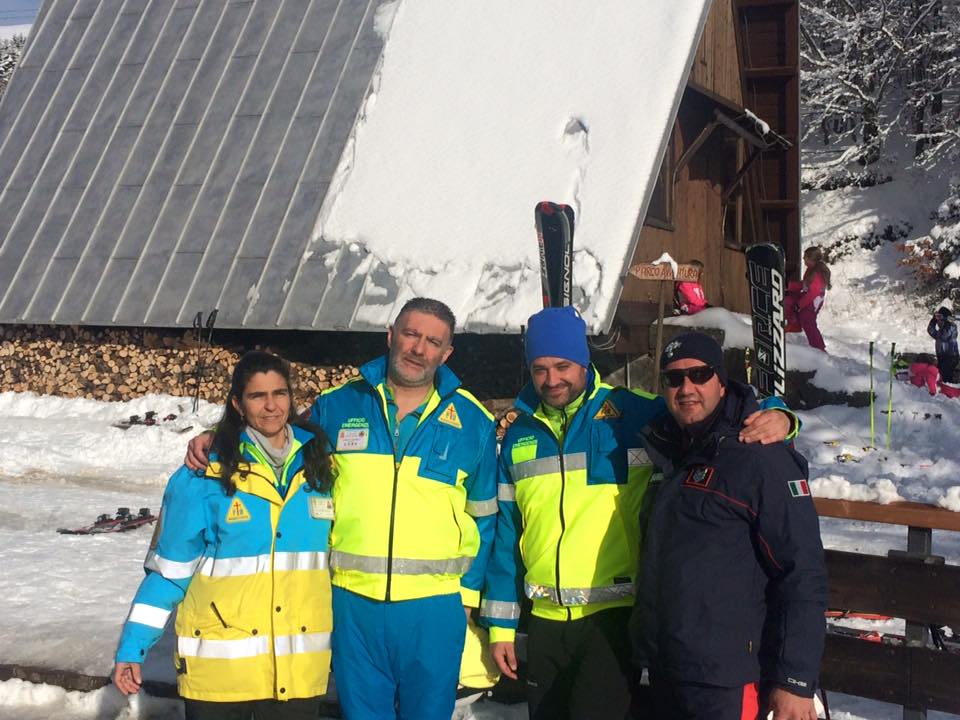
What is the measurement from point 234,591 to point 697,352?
5.69ft

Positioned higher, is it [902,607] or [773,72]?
[773,72]

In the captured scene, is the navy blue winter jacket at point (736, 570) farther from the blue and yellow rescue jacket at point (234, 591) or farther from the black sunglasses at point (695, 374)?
the blue and yellow rescue jacket at point (234, 591)

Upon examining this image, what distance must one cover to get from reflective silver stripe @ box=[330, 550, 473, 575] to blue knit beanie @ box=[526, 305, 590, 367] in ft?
2.65

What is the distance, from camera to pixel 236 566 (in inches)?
134

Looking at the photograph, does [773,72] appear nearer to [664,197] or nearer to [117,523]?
[664,197]

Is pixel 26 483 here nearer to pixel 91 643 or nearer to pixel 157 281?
pixel 157 281

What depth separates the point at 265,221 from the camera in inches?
533

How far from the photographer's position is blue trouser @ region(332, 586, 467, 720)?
3521 millimetres

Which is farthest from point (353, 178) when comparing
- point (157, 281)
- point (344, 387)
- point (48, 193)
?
point (344, 387)

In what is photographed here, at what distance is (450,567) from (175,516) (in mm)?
976

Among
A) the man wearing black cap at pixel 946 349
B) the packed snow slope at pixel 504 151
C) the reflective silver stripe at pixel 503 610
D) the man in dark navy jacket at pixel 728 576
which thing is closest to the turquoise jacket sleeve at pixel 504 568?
the reflective silver stripe at pixel 503 610

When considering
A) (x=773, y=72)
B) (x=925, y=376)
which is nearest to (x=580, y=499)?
(x=925, y=376)

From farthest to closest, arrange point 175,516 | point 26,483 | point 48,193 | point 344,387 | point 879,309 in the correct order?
point 879,309 → point 48,193 → point 26,483 → point 344,387 → point 175,516

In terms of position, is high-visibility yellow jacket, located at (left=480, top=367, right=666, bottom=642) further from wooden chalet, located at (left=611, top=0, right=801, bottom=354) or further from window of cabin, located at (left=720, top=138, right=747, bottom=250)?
window of cabin, located at (left=720, top=138, right=747, bottom=250)
